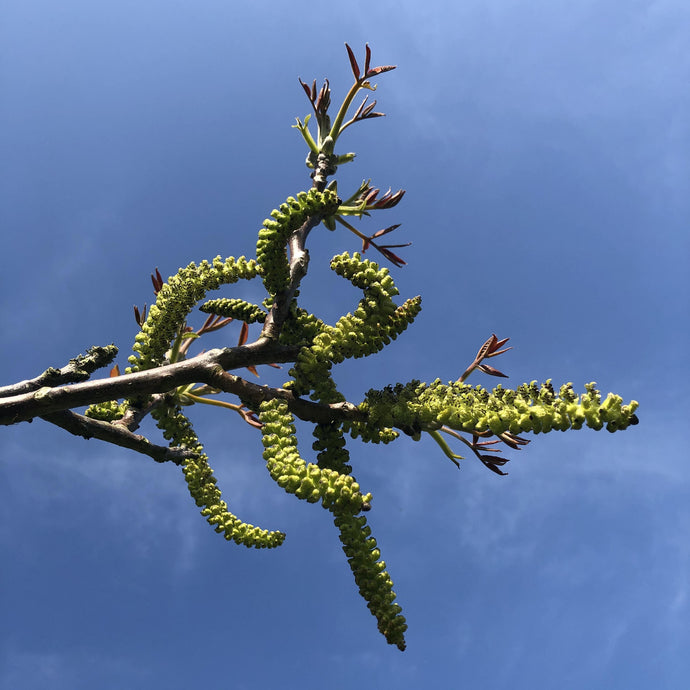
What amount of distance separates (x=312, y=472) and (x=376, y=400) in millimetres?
666

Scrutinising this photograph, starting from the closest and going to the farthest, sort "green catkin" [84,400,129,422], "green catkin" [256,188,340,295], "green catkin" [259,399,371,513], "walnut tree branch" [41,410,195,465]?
1. "green catkin" [259,399,371,513]
2. "green catkin" [256,188,340,295]
3. "walnut tree branch" [41,410,195,465]
4. "green catkin" [84,400,129,422]

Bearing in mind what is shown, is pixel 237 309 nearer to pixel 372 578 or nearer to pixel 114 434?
pixel 114 434

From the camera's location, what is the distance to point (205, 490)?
175 inches

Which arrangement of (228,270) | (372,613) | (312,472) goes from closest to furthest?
(312,472) → (372,613) → (228,270)

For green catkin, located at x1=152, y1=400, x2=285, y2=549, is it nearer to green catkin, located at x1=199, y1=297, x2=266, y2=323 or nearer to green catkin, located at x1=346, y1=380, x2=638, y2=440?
green catkin, located at x1=199, y1=297, x2=266, y2=323

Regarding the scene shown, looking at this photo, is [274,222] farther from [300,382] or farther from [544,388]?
[544,388]

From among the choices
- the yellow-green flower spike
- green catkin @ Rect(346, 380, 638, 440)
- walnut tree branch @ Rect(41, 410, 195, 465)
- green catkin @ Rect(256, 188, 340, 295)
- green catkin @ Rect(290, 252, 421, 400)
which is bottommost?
the yellow-green flower spike

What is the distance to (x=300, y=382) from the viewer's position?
375 cm

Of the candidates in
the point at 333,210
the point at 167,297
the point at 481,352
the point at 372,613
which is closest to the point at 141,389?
the point at 167,297

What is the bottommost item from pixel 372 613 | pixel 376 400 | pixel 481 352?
pixel 372 613

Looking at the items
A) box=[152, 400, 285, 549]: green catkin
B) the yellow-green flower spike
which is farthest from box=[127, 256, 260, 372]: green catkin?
the yellow-green flower spike

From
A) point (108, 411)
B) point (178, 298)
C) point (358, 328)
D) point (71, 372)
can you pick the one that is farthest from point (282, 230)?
point (108, 411)

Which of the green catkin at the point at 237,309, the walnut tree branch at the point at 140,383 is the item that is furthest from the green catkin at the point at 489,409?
the green catkin at the point at 237,309

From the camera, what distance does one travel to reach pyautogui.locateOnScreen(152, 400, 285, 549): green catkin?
4.28 m
